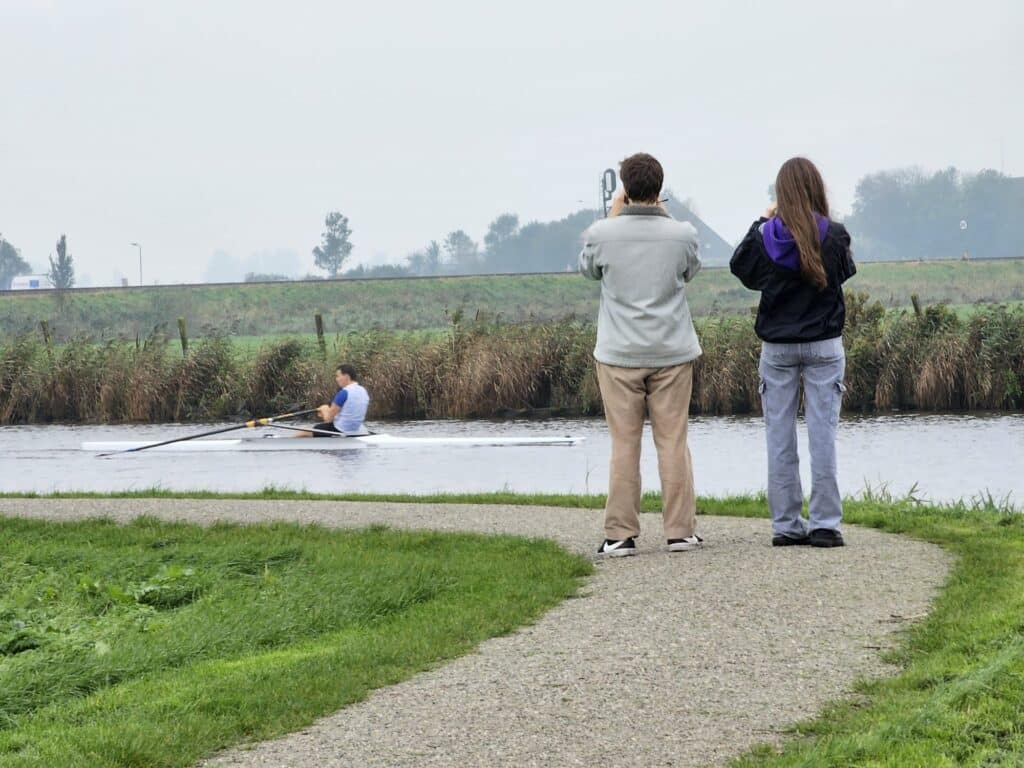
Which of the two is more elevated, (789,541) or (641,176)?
(641,176)

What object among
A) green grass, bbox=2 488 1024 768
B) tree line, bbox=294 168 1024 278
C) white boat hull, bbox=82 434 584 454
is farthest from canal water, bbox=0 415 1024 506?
tree line, bbox=294 168 1024 278

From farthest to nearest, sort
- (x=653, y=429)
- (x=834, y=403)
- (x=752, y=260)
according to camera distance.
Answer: (x=834, y=403) < (x=653, y=429) < (x=752, y=260)

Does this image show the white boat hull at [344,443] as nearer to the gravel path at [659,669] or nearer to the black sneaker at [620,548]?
the gravel path at [659,669]

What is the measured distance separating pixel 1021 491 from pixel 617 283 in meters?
10.5

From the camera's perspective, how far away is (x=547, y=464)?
2238 centimetres

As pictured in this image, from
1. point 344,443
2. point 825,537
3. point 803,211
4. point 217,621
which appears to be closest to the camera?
point 217,621

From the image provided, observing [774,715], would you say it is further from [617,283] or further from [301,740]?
[617,283]

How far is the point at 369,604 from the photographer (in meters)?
8.13

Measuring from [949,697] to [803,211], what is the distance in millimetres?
4028

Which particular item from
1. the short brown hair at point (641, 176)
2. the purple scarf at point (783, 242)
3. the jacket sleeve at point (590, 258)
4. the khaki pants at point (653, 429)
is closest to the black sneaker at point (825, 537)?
the khaki pants at point (653, 429)

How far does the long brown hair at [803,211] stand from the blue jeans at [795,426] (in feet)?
1.64

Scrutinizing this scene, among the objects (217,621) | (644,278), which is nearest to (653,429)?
(644,278)

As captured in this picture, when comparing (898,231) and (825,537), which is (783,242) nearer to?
(825,537)

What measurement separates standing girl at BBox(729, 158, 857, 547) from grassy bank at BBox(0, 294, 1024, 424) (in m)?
19.3
